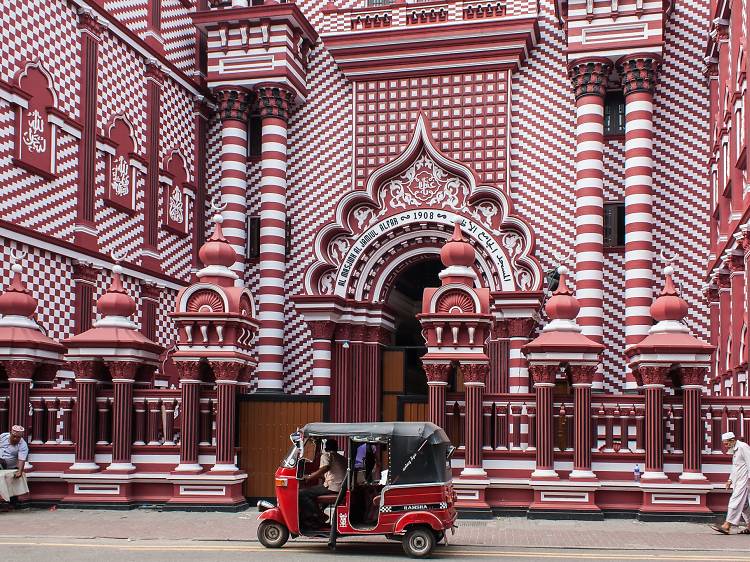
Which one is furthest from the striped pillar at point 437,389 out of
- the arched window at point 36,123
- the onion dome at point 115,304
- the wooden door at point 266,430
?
the arched window at point 36,123

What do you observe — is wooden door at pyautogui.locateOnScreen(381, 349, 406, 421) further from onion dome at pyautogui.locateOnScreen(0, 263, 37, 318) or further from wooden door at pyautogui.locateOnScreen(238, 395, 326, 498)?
onion dome at pyautogui.locateOnScreen(0, 263, 37, 318)

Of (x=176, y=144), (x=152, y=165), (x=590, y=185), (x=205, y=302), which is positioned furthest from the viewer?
(x=176, y=144)

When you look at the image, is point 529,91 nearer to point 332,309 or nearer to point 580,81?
point 580,81

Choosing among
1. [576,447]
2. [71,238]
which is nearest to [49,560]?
[576,447]

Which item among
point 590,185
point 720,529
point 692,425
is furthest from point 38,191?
point 720,529

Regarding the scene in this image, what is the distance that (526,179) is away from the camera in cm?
2842

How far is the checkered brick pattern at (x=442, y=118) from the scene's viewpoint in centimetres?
2858

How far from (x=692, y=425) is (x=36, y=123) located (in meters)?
15.7

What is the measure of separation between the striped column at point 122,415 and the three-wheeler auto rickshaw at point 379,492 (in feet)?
17.9

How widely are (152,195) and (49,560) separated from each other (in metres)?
16.2

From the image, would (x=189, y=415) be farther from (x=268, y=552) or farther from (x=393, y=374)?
(x=393, y=374)

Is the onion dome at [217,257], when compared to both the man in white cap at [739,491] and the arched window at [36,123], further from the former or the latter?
the man in white cap at [739,491]

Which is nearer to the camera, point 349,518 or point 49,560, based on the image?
point 49,560

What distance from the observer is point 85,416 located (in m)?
20.0
